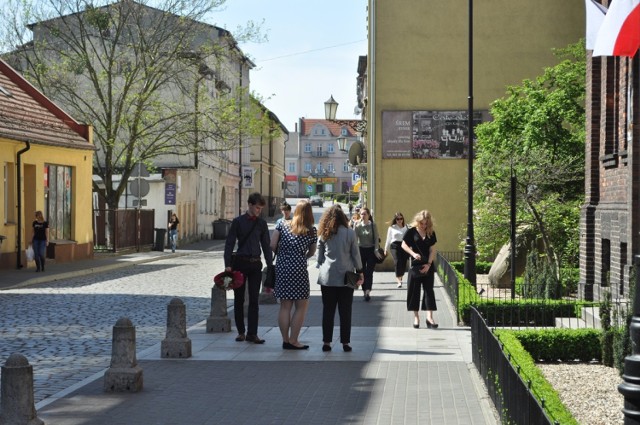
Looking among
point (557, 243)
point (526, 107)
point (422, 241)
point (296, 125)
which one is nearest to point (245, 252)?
point (422, 241)

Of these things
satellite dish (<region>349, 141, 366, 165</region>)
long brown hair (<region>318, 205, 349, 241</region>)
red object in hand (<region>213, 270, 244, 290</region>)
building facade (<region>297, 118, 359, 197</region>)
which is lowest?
red object in hand (<region>213, 270, 244, 290</region>)

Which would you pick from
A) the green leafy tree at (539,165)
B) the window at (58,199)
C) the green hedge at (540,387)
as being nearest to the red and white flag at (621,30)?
the green hedge at (540,387)

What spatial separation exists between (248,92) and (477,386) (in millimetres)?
37994

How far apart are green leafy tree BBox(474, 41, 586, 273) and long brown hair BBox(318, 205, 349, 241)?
953cm

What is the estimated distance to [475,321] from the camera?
1106cm

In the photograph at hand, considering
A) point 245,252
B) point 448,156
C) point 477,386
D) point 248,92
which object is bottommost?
point 477,386

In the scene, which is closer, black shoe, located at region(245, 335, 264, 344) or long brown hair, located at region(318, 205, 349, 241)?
long brown hair, located at region(318, 205, 349, 241)

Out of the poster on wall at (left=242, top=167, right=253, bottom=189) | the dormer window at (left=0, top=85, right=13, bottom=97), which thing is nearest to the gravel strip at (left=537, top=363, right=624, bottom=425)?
the dormer window at (left=0, top=85, right=13, bottom=97)

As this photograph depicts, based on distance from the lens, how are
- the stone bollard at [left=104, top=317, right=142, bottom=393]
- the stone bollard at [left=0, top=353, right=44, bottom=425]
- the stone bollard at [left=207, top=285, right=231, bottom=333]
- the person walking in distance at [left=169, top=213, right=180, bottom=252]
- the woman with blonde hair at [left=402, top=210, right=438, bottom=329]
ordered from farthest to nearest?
the person walking in distance at [left=169, top=213, right=180, bottom=252] < the woman with blonde hair at [left=402, top=210, right=438, bottom=329] < the stone bollard at [left=207, top=285, right=231, bottom=333] < the stone bollard at [left=104, top=317, right=142, bottom=393] < the stone bollard at [left=0, top=353, right=44, bottom=425]

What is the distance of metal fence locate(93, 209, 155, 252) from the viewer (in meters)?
42.5

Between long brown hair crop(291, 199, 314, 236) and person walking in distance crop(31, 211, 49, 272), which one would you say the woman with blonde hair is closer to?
long brown hair crop(291, 199, 314, 236)

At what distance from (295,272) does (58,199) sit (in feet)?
77.9

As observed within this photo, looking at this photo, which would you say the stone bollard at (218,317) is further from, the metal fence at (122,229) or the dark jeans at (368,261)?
the metal fence at (122,229)

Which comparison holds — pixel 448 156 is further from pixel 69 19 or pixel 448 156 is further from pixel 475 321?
pixel 475 321
